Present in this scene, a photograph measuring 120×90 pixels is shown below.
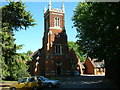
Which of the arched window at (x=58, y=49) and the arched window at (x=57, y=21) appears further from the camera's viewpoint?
the arched window at (x=57, y=21)

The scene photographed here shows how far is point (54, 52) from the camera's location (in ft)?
134

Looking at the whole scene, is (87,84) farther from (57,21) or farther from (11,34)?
(57,21)

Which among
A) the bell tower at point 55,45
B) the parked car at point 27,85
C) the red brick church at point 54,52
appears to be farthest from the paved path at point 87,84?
the red brick church at point 54,52

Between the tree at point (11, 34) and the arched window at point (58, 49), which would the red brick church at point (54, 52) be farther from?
the tree at point (11, 34)

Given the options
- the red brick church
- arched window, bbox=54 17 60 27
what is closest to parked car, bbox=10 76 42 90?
the red brick church

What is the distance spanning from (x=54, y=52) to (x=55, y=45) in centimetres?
196

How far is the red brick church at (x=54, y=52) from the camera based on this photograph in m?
40.0

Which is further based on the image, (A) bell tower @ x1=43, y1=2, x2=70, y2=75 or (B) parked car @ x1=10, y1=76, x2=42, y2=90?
(A) bell tower @ x1=43, y1=2, x2=70, y2=75

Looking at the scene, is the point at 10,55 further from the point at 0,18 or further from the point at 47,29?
the point at 47,29

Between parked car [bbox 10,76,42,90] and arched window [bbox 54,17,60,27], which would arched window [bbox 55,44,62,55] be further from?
parked car [bbox 10,76,42,90]

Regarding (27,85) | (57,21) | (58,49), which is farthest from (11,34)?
(57,21)

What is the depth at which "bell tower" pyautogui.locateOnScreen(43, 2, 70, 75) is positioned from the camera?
39825 millimetres

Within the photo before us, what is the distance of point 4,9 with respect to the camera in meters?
16.3

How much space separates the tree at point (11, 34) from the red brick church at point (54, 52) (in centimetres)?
2272
